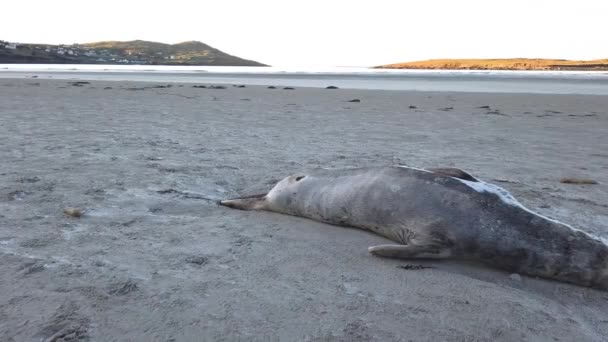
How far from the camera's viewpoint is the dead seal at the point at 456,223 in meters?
3.14

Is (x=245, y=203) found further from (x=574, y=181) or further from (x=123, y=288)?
(x=574, y=181)

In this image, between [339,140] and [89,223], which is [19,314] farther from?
[339,140]

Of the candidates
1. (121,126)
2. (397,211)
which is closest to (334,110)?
(121,126)

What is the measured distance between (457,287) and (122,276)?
186 centimetres

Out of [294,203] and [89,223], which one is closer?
[89,223]

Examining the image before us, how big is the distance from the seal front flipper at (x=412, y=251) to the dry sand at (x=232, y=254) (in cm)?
7

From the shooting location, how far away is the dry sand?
2361 millimetres

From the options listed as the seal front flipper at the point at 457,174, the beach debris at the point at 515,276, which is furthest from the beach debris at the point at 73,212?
the beach debris at the point at 515,276

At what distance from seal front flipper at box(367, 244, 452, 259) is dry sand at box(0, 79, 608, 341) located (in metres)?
0.07

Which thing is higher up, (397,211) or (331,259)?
(397,211)

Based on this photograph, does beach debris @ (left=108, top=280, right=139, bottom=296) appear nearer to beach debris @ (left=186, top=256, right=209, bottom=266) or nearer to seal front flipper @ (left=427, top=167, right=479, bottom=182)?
beach debris @ (left=186, top=256, right=209, bottom=266)

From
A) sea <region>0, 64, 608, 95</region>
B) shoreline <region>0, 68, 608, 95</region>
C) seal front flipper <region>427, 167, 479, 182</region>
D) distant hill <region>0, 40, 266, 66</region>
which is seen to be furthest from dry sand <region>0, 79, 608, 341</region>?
distant hill <region>0, 40, 266, 66</region>

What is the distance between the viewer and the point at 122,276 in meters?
2.76

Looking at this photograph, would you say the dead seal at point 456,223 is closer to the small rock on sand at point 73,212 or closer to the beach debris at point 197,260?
the beach debris at point 197,260
